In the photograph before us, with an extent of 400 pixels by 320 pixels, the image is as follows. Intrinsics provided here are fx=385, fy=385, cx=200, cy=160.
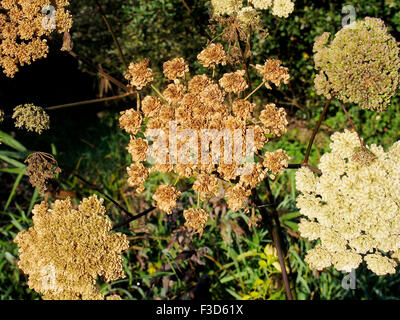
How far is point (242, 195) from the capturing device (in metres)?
2.00

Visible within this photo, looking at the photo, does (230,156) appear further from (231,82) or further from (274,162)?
(231,82)

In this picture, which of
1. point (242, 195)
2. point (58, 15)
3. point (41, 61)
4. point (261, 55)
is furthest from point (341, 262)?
point (41, 61)

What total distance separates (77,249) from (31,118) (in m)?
0.78

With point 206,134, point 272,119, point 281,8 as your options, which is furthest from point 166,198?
point 281,8

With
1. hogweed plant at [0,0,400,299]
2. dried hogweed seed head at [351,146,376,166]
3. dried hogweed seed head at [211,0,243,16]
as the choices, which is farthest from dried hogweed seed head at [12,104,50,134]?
dried hogweed seed head at [351,146,376,166]

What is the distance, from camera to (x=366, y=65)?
6.46ft

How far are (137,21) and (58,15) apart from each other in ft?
10.3

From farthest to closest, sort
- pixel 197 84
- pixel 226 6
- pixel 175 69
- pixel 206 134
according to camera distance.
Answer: pixel 226 6, pixel 175 69, pixel 197 84, pixel 206 134

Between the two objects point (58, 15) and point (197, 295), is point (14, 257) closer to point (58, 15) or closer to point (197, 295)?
point (197, 295)

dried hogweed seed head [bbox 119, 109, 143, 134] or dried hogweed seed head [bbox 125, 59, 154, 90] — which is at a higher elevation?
dried hogweed seed head [bbox 125, 59, 154, 90]

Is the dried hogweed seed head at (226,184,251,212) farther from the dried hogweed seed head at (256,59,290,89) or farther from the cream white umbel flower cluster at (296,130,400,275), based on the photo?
the dried hogweed seed head at (256,59,290,89)

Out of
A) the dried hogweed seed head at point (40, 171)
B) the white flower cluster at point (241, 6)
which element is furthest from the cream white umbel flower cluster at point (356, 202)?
the dried hogweed seed head at point (40, 171)

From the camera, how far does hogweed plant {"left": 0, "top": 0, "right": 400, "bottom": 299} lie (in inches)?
77.0

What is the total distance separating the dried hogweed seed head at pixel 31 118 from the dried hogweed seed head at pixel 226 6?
3.88 feet
